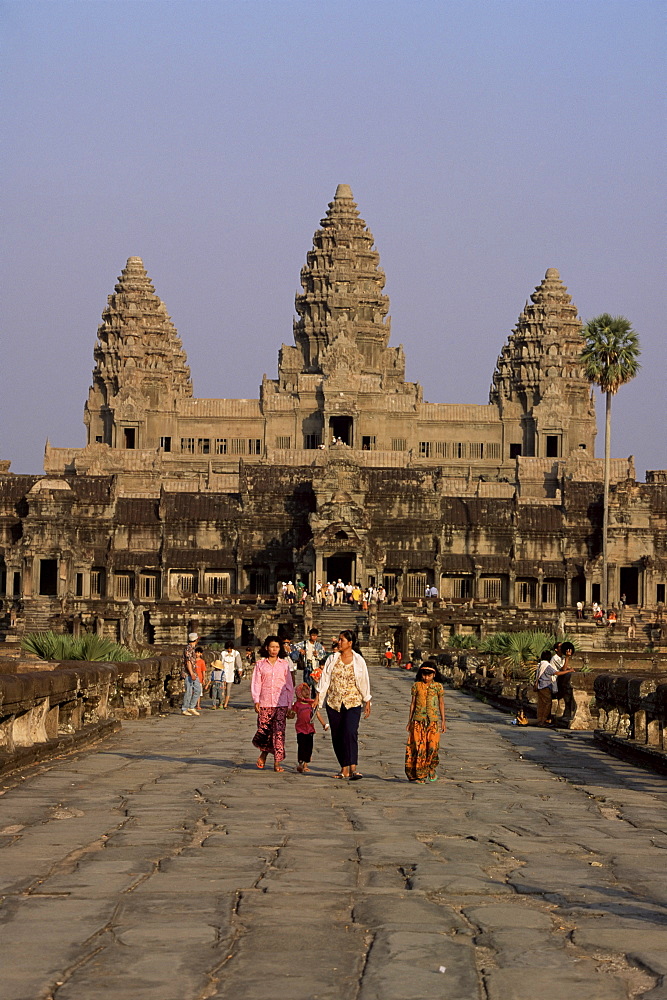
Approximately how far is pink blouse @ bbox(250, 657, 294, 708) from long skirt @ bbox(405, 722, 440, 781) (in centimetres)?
205

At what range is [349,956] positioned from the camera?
27.4 feet

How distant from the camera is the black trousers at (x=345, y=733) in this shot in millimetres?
17486

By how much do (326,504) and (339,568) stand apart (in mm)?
3691

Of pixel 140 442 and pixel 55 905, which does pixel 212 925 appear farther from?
pixel 140 442

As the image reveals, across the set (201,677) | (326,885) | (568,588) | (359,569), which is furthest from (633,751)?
(568,588)

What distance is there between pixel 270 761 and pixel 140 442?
83812 mm

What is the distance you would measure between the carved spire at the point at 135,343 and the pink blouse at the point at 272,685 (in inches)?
3430

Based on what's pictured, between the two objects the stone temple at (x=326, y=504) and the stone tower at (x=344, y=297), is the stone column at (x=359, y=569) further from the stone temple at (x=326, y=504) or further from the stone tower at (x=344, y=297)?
the stone tower at (x=344, y=297)

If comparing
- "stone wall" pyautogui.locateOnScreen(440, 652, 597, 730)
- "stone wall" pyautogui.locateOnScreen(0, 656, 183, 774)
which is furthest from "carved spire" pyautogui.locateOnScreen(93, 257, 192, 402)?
"stone wall" pyautogui.locateOnScreen(0, 656, 183, 774)

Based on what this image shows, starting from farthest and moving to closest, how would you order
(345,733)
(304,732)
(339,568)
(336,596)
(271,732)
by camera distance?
(339,568) → (336,596) → (271,732) → (304,732) → (345,733)

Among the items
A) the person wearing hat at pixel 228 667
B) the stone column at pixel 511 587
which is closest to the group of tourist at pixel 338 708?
the person wearing hat at pixel 228 667

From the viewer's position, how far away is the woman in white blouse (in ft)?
57.5

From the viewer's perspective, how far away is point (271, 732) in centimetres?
1836

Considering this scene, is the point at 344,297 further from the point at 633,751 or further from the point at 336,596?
the point at 633,751
